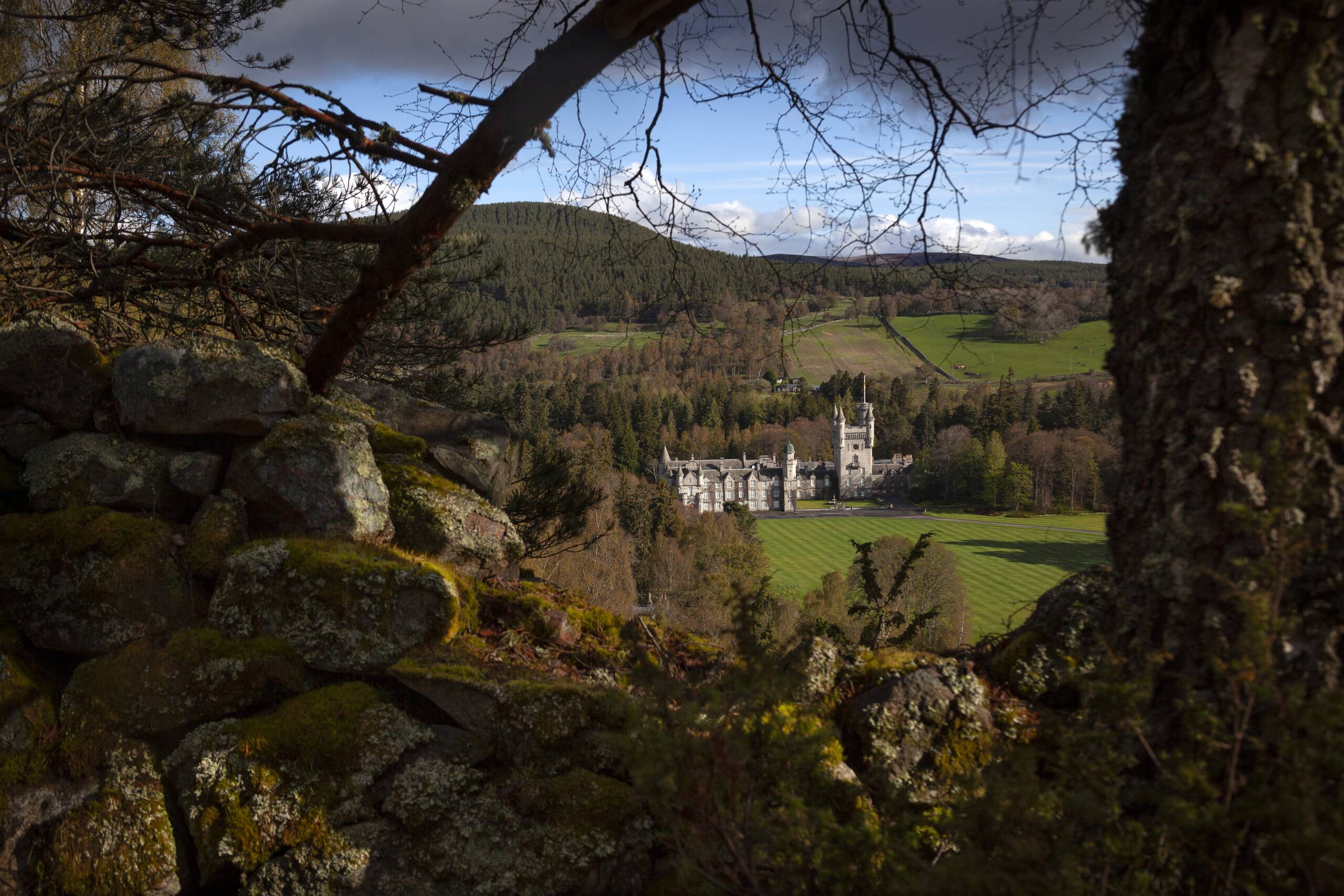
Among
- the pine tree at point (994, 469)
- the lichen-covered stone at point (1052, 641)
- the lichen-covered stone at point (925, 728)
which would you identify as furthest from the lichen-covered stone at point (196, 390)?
the pine tree at point (994, 469)

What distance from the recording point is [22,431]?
191 inches

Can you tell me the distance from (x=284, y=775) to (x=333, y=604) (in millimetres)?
929

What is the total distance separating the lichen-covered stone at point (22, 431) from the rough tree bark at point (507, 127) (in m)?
2.00

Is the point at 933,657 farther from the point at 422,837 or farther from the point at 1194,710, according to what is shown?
the point at 422,837

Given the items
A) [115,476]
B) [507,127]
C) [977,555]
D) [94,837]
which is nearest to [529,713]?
[94,837]

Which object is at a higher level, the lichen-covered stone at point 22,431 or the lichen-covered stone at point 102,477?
the lichen-covered stone at point 22,431

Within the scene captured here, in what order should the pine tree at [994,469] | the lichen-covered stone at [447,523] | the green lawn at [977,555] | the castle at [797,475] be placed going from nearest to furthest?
the lichen-covered stone at [447,523], the green lawn at [977,555], the pine tree at [994,469], the castle at [797,475]

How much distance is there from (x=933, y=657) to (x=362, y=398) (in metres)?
5.19

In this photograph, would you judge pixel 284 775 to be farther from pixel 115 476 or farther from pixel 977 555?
pixel 977 555

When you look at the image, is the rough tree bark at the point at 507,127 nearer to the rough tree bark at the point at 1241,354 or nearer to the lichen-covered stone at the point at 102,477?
the lichen-covered stone at the point at 102,477

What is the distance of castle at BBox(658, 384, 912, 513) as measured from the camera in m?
89.9

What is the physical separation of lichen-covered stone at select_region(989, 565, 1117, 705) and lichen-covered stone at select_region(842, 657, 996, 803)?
0.25 m

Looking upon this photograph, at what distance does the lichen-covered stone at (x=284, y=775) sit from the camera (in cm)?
307

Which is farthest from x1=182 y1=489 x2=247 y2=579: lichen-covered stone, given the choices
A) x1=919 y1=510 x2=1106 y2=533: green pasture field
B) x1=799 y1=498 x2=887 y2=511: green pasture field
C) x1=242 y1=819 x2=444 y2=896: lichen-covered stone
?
x1=799 y1=498 x2=887 y2=511: green pasture field
